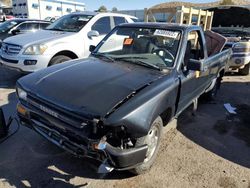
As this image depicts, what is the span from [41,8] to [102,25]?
36.5 metres

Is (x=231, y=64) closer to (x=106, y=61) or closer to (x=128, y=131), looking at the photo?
(x=106, y=61)

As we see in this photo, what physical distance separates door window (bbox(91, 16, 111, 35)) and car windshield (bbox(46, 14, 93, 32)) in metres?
0.26

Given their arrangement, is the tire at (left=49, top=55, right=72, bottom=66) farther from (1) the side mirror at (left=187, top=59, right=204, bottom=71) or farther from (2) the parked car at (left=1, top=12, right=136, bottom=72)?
(1) the side mirror at (left=187, top=59, right=204, bottom=71)

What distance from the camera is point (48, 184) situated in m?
3.02

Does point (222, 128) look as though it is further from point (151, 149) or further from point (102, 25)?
point (102, 25)

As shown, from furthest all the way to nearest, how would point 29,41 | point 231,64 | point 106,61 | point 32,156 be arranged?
point 231,64 < point 29,41 < point 106,61 < point 32,156

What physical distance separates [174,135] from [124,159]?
1.97m

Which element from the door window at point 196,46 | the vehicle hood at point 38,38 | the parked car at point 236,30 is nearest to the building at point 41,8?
the parked car at point 236,30

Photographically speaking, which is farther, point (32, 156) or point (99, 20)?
point (99, 20)

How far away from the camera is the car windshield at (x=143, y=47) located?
3.82 meters

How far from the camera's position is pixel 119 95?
280 centimetres

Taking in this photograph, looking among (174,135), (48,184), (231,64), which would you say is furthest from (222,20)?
(48,184)

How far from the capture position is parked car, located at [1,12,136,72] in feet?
19.7

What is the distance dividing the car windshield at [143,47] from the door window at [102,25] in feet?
9.66
